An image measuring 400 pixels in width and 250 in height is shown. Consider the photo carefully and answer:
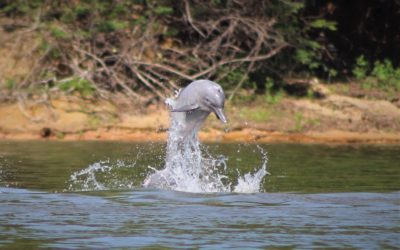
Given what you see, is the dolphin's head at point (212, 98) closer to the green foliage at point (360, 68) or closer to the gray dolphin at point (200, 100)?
the gray dolphin at point (200, 100)

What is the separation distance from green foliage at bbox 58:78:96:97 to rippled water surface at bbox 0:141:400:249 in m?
4.37

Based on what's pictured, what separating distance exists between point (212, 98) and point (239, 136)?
946 cm

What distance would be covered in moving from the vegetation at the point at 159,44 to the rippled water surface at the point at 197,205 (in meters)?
4.81

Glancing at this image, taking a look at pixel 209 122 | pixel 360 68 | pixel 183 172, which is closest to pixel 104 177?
pixel 183 172

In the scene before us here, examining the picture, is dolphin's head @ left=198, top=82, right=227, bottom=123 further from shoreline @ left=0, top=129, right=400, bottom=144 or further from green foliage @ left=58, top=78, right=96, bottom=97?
green foliage @ left=58, top=78, right=96, bottom=97

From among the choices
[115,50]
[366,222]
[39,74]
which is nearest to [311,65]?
[115,50]

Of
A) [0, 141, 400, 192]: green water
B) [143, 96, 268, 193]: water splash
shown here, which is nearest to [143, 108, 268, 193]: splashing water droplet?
[143, 96, 268, 193]: water splash

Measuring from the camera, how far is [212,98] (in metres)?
13.1

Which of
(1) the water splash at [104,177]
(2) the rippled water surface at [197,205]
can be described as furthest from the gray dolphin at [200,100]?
(1) the water splash at [104,177]

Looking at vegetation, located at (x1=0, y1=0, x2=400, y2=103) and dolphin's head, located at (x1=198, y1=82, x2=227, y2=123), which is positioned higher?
vegetation, located at (x1=0, y1=0, x2=400, y2=103)

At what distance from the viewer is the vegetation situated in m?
23.3

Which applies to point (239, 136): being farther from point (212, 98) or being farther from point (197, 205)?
point (197, 205)

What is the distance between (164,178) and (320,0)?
44.8ft

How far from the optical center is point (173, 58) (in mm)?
24328
